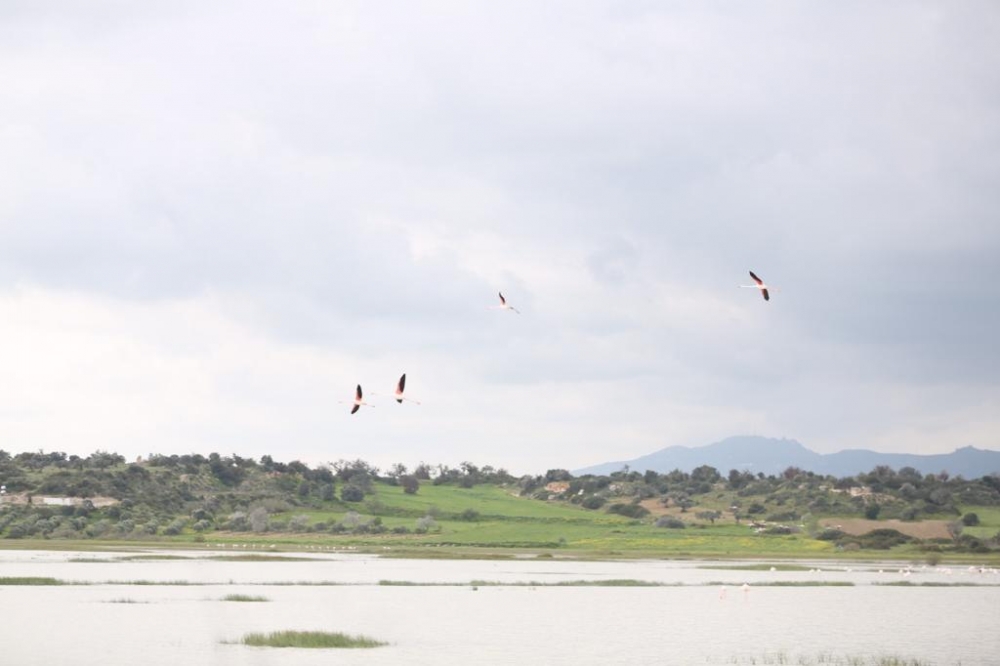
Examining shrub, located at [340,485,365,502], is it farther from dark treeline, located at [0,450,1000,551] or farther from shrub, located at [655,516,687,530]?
shrub, located at [655,516,687,530]

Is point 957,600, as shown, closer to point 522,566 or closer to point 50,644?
point 522,566

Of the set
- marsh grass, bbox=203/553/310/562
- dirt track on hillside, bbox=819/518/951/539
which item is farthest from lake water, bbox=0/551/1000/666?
dirt track on hillside, bbox=819/518/951/539

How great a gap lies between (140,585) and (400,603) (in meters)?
16.0

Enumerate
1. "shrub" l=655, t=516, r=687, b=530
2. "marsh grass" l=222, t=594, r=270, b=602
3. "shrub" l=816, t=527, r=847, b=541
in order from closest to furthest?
"marsh grass" l=222, t=594, r=270, b=602 → "shrub" l=816, t=527, r=847, b=541 → "shrub" l=655, t=516, r=687, b=530

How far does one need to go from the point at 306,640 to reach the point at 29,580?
2869cm

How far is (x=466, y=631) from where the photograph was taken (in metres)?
48.2

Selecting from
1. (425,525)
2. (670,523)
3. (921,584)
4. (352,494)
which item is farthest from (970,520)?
(352,494)

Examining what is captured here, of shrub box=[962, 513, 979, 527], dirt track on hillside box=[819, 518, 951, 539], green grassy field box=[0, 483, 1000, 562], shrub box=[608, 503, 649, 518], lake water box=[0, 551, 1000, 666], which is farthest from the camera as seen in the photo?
shrub box=[608, 503, 649, 518]

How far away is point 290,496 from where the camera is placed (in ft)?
539

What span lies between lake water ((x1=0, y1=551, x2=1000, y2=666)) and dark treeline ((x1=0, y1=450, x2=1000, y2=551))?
5610 centimetres

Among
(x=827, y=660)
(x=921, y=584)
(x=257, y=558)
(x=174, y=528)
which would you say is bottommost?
(x=827, y=660)

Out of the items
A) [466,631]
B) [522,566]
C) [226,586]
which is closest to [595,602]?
[466,631]

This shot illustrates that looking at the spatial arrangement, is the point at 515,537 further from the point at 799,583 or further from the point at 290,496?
the point at 799,583

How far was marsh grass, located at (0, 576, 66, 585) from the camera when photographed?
65.1 meters
